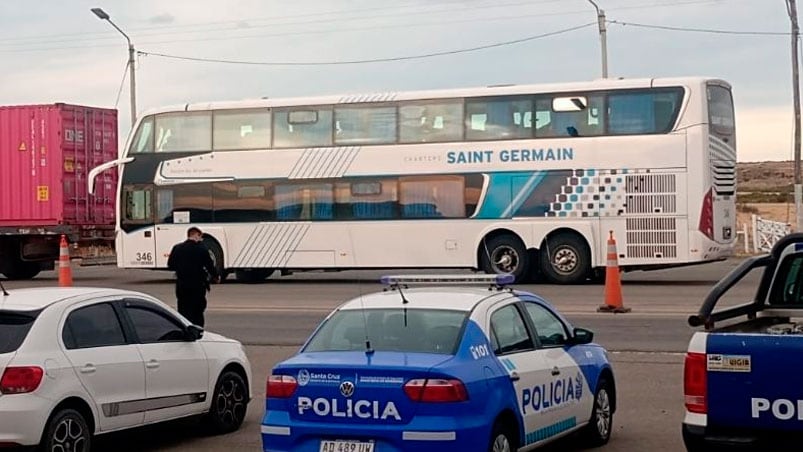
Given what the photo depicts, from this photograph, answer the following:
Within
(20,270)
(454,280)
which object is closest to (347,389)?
(454,280)

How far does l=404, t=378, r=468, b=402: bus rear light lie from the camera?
7.67 metres

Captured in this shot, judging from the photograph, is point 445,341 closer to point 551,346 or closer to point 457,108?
point 551,346

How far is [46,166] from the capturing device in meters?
31.7

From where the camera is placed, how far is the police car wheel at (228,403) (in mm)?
10781

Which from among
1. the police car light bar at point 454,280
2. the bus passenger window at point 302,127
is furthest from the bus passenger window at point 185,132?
the police car light bar at point 454,280

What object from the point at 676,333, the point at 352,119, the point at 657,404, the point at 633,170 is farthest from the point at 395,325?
the point at 352,119

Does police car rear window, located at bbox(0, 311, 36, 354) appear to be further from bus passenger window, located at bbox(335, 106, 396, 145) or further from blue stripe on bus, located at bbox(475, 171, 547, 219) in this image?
bus passenger window, located at bbox(335, 106, 396, 145)

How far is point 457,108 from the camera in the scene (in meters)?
28.1

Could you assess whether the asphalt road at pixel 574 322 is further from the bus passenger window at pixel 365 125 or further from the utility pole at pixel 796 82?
the utility pole at pixel 796 82

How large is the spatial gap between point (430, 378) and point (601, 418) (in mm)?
2734

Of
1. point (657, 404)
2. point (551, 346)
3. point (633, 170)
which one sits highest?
point (633, 170)

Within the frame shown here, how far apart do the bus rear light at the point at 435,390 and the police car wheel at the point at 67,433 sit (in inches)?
106

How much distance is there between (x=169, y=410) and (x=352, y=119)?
19.2 m

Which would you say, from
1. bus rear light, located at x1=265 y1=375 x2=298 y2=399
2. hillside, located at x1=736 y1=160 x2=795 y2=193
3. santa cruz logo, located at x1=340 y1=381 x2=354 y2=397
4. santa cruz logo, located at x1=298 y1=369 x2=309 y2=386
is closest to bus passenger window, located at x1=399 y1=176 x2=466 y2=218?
bus rear light, located at x1=265 y1=375 x2=298 y2=399
